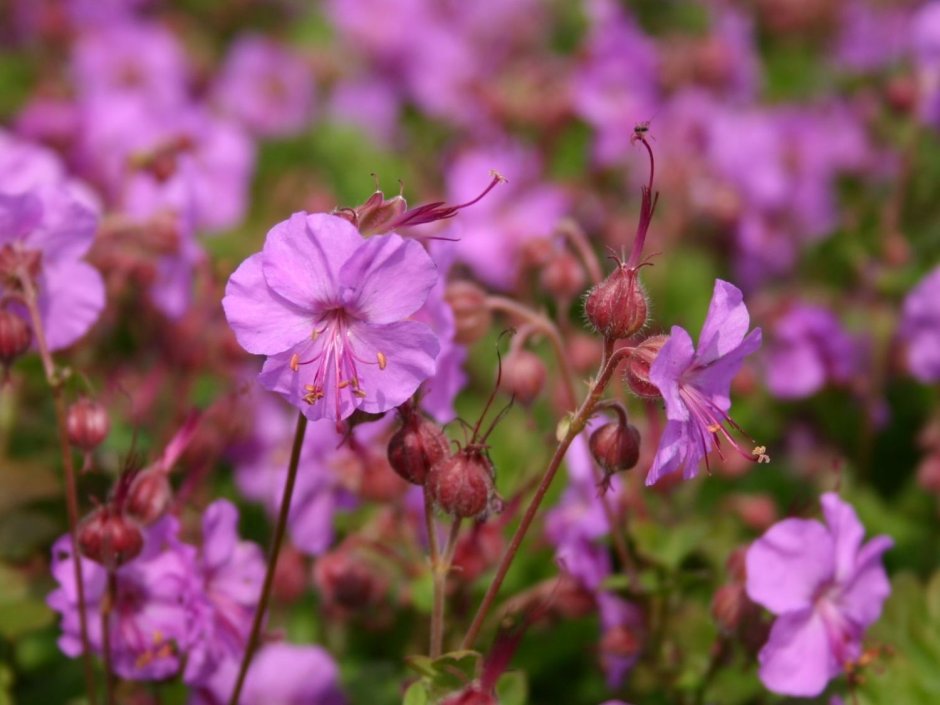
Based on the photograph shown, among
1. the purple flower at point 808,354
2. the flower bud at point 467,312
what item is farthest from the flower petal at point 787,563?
the purple flower at point 808,354

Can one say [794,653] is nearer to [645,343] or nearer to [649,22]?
[645,343]

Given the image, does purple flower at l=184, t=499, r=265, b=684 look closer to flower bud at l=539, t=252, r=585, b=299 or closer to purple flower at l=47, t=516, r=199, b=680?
purple flower at l=47, t=516, r=199, b=680

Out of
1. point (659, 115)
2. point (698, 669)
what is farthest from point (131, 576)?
point (659, 115)

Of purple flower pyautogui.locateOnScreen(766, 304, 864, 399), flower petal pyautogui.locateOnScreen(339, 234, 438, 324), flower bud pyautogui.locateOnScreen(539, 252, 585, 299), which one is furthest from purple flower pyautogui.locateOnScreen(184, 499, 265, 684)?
purple flower pyautogui.locateOnScreen(766, 304, 864, 399)

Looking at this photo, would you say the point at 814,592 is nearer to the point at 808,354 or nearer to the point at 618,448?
the point at 618,448

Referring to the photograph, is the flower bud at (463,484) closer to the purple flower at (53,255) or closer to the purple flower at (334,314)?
the purple flower at (334,314)

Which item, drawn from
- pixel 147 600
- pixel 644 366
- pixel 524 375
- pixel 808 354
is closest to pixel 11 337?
pixel 147 600

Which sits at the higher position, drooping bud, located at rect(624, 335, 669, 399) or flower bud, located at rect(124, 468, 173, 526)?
drooping bud, located at rect(624, 335, 669, 399)
